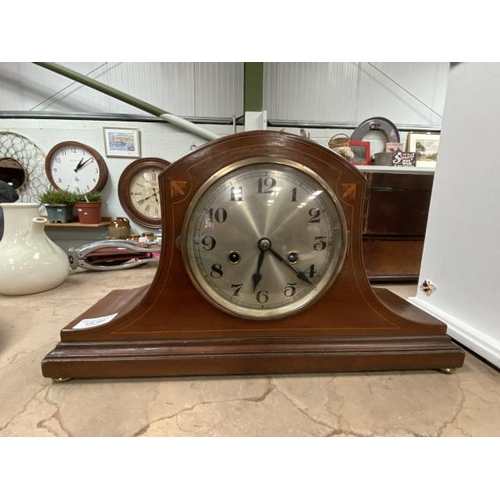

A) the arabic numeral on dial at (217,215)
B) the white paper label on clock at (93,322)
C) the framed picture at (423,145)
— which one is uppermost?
the framed picture at (423,145)

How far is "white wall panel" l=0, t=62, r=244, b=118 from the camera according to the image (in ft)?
5.68

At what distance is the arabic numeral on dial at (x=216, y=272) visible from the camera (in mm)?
567

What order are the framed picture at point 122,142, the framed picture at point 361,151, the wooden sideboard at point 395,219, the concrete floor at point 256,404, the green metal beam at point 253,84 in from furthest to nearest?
the framed picture at point 122,142
the framed picture at point 361,151
the green metal beam at point 253,84
the wooden sideboard at point 395,219
the concrete floor at point 256,404

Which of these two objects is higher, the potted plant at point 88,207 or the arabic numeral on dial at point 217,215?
the arabic numeral on dial at point 217,215

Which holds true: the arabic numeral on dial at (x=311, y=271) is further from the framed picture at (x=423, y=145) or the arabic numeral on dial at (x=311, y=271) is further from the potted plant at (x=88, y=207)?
the framed picture at (x=423, y=145)

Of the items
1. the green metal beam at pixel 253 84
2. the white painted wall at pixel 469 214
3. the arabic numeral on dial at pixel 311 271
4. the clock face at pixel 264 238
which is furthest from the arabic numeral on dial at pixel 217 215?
the green metal beam at pixel 253 84

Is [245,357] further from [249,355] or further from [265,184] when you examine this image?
[265,184]

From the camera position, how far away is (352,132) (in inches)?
71.7

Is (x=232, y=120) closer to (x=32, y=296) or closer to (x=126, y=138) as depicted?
(x=126, y=138)

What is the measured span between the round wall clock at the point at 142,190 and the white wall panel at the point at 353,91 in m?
0.90

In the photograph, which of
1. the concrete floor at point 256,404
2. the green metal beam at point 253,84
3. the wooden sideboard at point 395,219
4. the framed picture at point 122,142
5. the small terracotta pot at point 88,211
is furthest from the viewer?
the framed picture at point 122,142

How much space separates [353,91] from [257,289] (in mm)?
1838

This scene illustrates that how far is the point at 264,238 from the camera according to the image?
21.9 inches

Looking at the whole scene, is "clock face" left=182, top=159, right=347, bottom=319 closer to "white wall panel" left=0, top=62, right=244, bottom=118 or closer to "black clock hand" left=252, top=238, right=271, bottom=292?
"black clock hand" left=252, top=238, right=271, bottom=292
